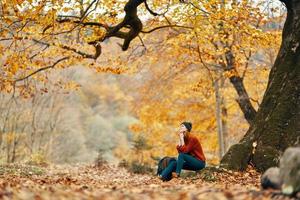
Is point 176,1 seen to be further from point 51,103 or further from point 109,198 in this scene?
point 51,103

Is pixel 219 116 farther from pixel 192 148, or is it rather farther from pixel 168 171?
pixel 168 171

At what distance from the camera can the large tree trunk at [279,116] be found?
1011 cm

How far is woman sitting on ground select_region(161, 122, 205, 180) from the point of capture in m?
10.9

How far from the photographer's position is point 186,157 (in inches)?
429

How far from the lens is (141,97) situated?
25781 millimetres

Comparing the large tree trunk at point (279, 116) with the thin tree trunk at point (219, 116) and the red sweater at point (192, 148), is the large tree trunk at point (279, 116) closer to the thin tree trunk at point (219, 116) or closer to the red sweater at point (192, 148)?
the red sweater at point (192, 148)

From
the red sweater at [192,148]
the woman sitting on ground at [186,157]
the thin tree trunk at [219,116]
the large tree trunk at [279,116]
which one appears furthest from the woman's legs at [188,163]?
the thin tree trunk at [219,116]

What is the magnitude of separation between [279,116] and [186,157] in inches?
83.0

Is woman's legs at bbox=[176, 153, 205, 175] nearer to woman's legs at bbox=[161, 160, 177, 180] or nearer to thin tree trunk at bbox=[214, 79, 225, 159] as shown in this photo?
woman's legs at bbox=[161, 160, 177, 180]

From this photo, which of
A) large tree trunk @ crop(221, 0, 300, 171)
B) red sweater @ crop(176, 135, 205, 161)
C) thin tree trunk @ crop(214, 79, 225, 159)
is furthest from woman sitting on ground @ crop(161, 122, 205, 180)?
thin tree trunk @ crop(214, 79, 225, 159)

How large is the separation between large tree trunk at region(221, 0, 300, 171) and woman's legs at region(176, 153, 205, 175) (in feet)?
1.61

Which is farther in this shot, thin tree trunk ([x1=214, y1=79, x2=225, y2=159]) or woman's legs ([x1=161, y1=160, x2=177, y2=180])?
thin tree trunk ([x1=214, y1=79, x2=225, y2=159])

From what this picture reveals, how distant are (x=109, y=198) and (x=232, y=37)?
11924 mm

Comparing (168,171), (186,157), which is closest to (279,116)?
(186,157)
